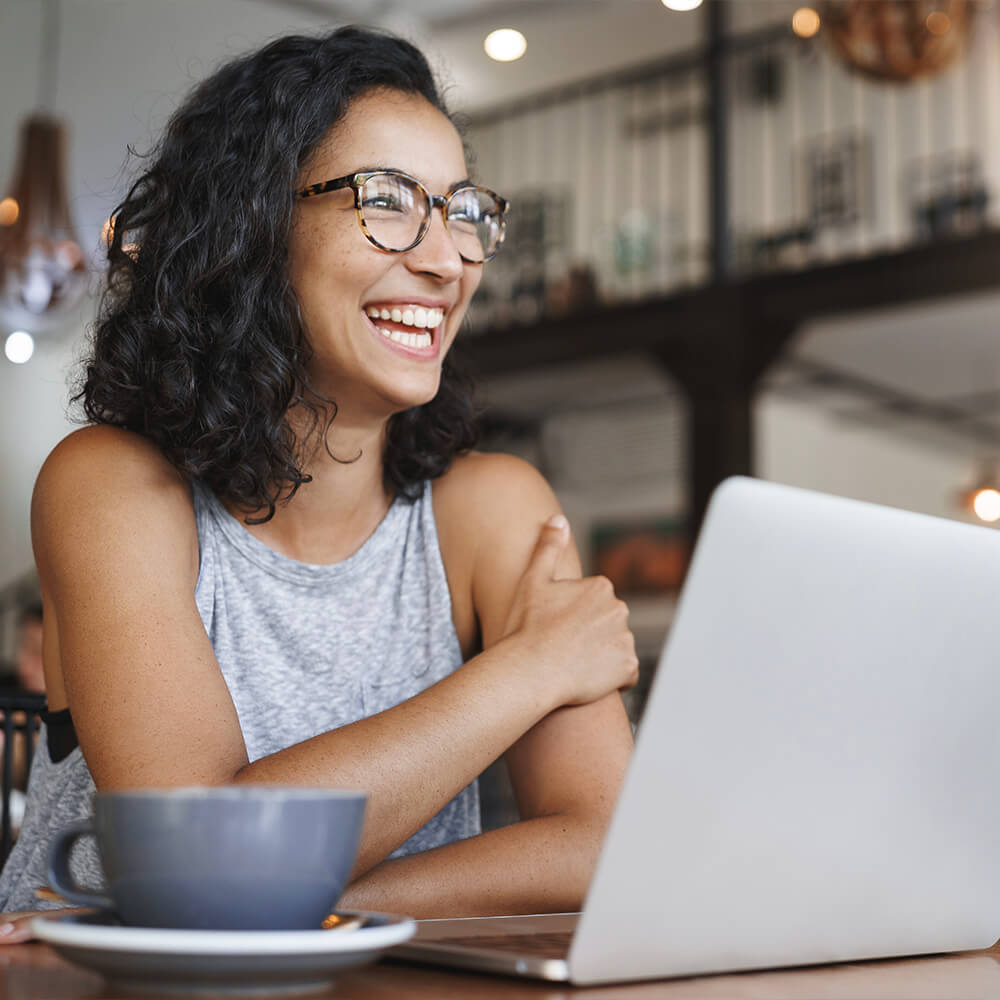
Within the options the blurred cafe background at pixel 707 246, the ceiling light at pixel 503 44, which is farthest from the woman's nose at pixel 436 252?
the ceiling light at pixel 503 44

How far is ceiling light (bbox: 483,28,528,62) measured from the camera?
6.73 m

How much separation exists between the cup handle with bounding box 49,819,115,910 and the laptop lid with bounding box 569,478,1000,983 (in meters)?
0.22

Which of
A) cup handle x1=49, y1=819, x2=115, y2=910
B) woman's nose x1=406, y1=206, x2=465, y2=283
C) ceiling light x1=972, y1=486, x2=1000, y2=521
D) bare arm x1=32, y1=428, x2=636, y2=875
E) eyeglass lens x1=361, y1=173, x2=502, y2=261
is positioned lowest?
cup handle x1=49, y1=819, x2=115, y2=910

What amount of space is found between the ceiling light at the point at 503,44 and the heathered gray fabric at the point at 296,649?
18.5 feet

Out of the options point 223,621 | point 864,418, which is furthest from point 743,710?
point 864,418

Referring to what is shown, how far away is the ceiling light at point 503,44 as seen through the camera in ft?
22.1

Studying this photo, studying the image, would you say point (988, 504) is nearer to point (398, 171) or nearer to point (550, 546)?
point (550, 546)

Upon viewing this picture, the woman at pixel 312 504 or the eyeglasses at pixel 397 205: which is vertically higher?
the eyeglasses at pixel 397 205

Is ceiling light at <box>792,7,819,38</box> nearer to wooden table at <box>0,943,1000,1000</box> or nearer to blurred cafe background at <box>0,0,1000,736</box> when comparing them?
blurred cafe background at <box>0,0,1000,736</box>

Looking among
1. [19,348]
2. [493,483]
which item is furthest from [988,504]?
[19,348]

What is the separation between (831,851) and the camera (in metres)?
0.65

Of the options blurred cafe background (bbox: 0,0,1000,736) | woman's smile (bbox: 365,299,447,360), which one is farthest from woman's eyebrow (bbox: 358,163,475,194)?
blurred cafe background (bbox: 0,0,1000,736)

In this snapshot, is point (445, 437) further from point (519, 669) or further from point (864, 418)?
point (864, 418)

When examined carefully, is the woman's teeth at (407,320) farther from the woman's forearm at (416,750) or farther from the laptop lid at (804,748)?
the laptop lid at (804,748)
